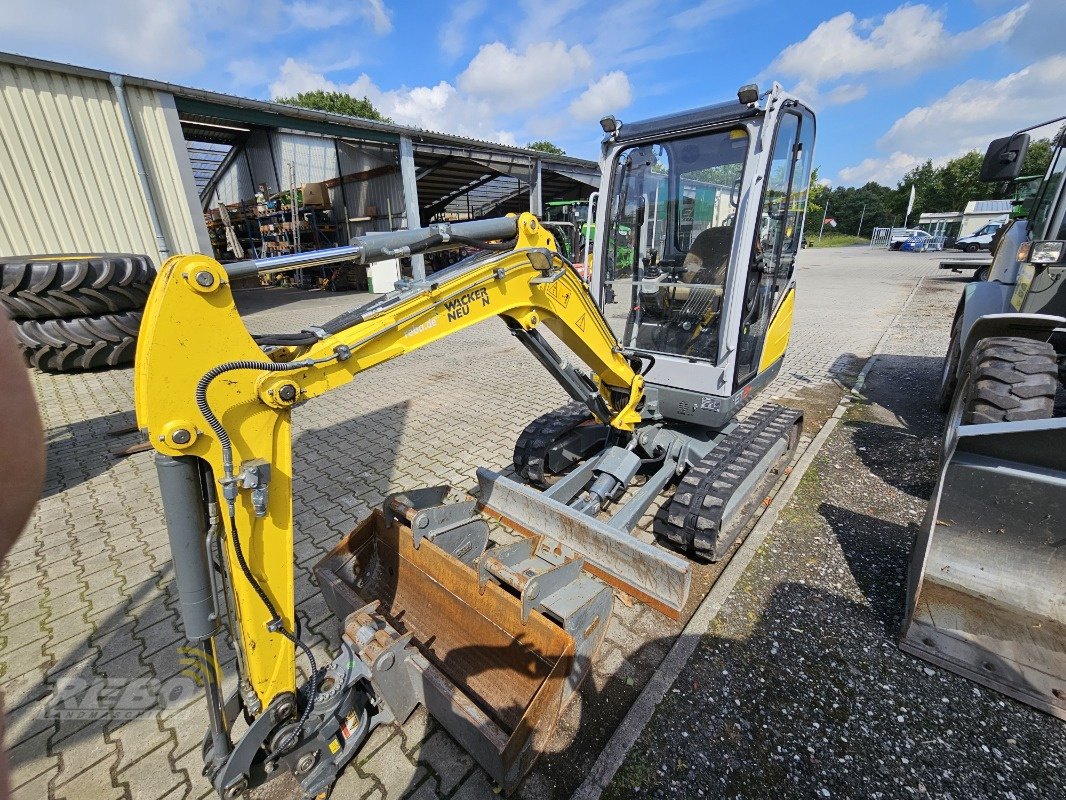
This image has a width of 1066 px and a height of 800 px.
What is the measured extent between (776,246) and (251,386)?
12.7 ft

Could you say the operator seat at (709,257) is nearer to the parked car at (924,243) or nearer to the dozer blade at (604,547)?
the dozer blade at (604,547)

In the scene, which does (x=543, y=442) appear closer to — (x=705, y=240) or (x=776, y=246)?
(x=705, y=240)

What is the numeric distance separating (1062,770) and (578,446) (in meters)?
3.22

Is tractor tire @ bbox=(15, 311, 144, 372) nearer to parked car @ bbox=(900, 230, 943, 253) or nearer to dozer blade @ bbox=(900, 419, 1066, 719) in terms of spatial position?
dozer blade @ bbox=(900, 419, 1066, 719)

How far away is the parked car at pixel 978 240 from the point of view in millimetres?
27906

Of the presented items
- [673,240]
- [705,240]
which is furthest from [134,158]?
[705,240]

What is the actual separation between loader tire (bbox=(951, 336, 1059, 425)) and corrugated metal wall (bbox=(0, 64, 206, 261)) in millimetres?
13541

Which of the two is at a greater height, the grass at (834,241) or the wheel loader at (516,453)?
the wheel loader at (516,453)

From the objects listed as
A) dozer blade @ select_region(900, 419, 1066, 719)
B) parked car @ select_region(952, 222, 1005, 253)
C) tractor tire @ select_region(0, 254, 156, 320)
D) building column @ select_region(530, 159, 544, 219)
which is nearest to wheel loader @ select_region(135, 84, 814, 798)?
dozer blade @ select_region(900, 419, 1066, 719)

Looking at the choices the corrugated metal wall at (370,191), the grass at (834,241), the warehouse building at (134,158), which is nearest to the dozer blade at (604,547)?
the warehouse building at (134,158)

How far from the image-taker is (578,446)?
4.41 metres

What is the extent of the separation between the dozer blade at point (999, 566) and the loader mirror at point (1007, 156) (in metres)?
3.00

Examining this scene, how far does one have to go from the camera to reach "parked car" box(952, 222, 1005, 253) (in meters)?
27.9

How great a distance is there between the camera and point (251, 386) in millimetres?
1783
